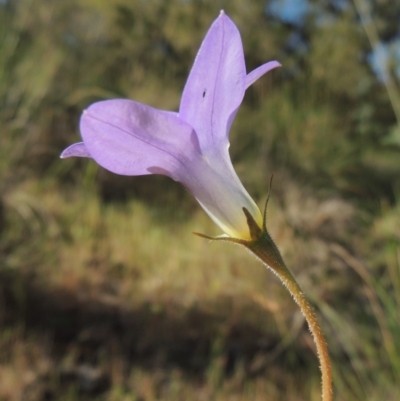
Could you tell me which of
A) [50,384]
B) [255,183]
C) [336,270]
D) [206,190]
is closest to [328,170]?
[255,183]

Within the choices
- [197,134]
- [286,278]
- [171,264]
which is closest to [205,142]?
[197,134]

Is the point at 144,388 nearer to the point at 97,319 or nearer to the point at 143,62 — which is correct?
the point at 97,319

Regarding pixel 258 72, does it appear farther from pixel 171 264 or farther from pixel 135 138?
pixel 171 264

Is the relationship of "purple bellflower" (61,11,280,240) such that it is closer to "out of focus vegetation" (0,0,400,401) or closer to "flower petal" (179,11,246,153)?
"flower petal" (179,11,246,153)

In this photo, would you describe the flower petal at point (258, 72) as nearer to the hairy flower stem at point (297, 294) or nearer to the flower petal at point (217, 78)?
the flower petal at point (217, 78)

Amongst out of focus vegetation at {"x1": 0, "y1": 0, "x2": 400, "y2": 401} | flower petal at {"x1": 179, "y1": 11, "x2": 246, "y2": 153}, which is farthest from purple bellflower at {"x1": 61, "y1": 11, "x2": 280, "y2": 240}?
out of focus vegetation at {"x1": 0, "y1": 0, "x2": 400, "y2": 401}
